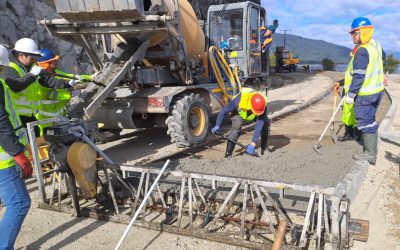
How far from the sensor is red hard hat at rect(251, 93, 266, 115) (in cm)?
532

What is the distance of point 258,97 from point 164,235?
265 cm

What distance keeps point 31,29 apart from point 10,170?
14982 mm

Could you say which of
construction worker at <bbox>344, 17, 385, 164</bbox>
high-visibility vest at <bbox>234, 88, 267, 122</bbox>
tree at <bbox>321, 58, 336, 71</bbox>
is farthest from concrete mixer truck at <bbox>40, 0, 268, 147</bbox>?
tree at <bbox>321, 58, 336, 71</bbox>

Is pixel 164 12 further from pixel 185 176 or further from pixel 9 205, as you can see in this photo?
pixel 9 205

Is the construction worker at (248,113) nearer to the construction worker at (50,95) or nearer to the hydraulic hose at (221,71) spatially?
the construction worker at (50,95)

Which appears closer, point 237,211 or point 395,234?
point 395,234

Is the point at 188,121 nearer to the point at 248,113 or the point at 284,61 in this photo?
the point at 248,113

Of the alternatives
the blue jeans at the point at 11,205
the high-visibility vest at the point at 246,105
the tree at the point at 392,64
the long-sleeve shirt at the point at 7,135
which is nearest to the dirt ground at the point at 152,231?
the blue jeans at the point at 11,205

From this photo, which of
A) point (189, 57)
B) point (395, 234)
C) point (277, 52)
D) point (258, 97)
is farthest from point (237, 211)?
point (277, 52)

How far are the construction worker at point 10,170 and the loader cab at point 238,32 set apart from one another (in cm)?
649

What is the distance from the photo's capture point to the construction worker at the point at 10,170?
9.10ft

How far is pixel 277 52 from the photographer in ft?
112

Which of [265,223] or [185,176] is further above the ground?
[185,176]

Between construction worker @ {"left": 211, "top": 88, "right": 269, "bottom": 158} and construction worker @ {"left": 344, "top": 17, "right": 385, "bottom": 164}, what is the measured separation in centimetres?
122
